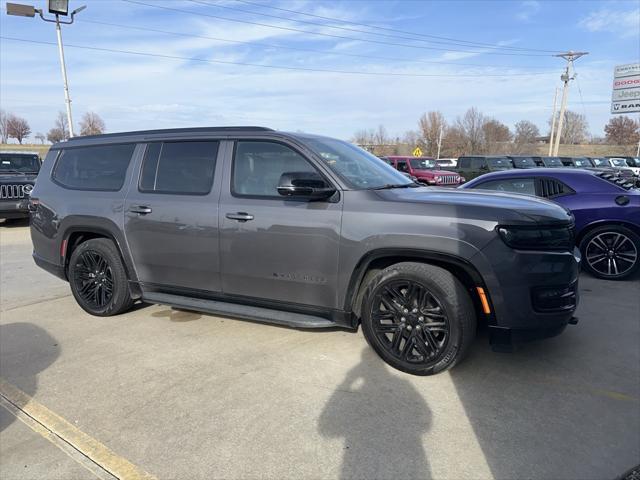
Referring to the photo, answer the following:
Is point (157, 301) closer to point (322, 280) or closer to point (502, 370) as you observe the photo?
point (322, 280)

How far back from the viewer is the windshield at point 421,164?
2085 centimetres

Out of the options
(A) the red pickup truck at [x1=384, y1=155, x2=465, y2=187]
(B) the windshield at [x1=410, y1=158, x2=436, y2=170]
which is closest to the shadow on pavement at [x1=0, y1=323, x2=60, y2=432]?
(A) the red pickup truck at [x1=384, y1=155, x2=465, y2=187]

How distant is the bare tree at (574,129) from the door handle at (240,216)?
349 ft

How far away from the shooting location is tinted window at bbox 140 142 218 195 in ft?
13.9

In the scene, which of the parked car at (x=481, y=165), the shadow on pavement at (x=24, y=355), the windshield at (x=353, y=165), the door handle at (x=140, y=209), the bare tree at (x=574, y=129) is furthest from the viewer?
the bare tree at (x=574, y=129)

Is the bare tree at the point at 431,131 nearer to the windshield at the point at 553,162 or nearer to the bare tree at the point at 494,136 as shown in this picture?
the bare tree at the point at 494,136

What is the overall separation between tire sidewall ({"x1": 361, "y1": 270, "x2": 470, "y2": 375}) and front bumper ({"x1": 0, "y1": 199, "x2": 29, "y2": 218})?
1057 centimetres

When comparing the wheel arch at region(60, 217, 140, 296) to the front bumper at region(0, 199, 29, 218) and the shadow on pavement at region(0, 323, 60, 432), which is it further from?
the front bumper at region(0, 199, 29, 218)

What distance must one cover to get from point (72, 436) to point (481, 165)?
20.5 meters

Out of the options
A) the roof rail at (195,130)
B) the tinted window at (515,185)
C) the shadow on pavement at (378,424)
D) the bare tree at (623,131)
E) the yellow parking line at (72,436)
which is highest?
the bare tree at (623,131)

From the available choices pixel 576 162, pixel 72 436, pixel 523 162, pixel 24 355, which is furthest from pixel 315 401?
pixel 576 162

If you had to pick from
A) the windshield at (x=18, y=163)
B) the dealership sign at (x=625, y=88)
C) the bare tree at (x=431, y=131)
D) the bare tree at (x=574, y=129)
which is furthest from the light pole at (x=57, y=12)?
the bare tree at (x=574, y=129)

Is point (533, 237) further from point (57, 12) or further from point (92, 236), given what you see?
point (57, 12)

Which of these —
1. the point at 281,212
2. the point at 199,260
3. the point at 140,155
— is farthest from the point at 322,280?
the point at 140,155
